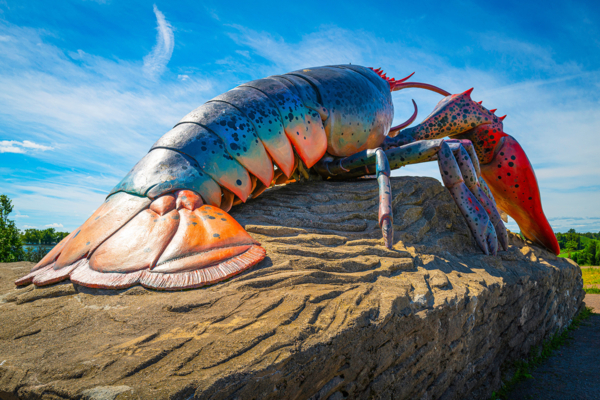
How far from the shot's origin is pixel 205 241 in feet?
8.07

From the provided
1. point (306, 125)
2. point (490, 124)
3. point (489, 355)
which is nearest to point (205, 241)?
point (306, 125)

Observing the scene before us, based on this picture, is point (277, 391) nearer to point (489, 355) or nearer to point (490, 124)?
point (489, 355)

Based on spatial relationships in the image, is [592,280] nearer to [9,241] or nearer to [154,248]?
[154,248]

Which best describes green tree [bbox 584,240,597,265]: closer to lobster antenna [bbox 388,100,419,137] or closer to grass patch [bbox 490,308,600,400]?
grass patch [bbox 490,308,600,400]

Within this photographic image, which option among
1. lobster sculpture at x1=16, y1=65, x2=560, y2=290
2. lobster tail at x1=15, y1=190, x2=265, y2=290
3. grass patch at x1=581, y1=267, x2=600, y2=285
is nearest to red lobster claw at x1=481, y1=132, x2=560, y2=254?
lobster sculpture at x1=16, y1=65, x2=560, y2=290

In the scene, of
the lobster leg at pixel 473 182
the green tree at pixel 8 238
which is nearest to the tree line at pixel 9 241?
the green tree at pixel 8 238

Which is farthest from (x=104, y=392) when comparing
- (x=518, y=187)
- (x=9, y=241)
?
(x=9, y=241)

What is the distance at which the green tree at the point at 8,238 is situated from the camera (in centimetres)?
791

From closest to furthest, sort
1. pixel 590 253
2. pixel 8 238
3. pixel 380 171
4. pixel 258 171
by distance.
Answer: pixel 258 171 < pixel 380 171 < pixel 8 238 < pixel 590 253

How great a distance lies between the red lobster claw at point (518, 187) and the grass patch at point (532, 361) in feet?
4.48

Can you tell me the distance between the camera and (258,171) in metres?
3.39

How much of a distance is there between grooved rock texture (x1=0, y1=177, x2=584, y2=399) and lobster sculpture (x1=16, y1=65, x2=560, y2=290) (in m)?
0.18

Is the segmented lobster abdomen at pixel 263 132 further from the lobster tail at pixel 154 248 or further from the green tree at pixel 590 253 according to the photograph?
the green tree at pixel 590 253

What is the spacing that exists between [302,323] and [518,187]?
498cm
